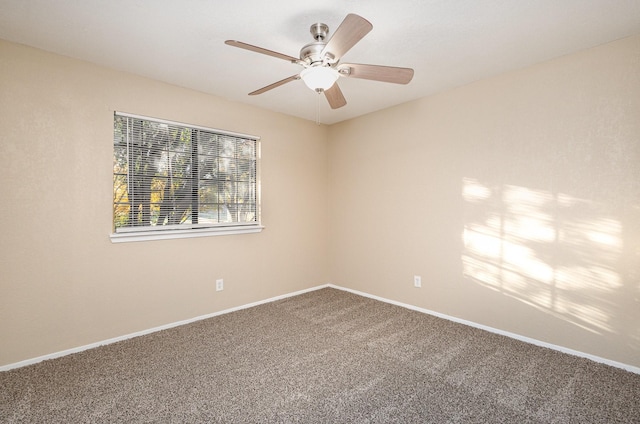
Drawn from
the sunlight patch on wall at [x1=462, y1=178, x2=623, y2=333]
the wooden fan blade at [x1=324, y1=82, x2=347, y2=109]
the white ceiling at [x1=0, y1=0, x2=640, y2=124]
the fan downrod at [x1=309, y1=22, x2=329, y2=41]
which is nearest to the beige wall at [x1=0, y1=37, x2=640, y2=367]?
the sunlight patch on wall at [x1=462, y1=178, x2=623, y2=333]

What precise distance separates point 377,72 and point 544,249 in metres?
2.02

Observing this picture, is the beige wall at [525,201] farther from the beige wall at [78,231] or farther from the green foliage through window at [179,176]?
the beige wall at [78,231]

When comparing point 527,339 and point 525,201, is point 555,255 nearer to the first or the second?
point 525,201

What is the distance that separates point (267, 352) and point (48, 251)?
1.87 meters

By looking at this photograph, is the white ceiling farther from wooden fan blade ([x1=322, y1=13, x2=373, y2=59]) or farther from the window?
the window

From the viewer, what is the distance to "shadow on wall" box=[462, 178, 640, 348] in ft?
7.53

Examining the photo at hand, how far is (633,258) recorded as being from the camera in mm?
2240

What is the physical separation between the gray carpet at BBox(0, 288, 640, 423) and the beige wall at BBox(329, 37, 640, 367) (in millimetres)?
366

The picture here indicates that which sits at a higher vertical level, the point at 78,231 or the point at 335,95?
the point at 335,95

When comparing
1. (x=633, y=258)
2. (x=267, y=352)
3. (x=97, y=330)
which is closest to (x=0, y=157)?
(x=97, y=330)

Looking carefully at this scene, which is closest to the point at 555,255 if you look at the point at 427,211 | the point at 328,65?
the point at 427,211

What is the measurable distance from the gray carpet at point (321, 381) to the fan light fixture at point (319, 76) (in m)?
1.94

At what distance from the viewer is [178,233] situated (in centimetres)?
310

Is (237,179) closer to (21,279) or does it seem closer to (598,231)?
(21,279)
